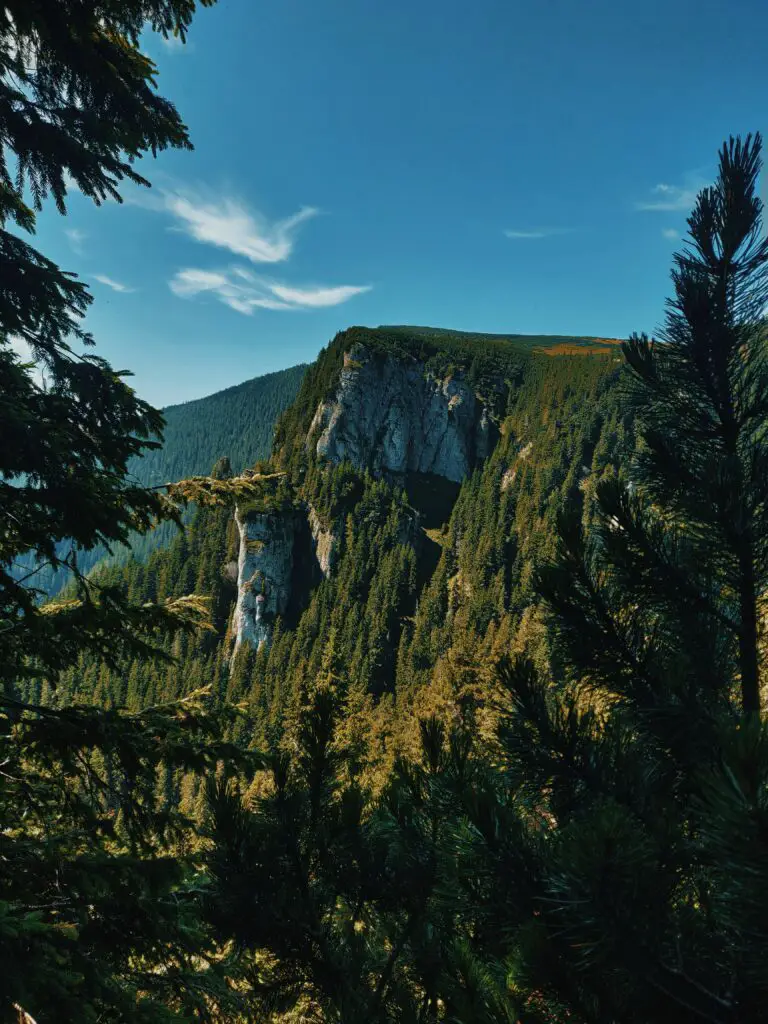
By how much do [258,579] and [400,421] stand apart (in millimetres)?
50710

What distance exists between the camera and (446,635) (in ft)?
224

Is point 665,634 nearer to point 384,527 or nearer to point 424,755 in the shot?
point 424,755

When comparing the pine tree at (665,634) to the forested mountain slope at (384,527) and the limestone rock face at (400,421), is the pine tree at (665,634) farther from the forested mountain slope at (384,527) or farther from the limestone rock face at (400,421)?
the limestone rock face at (400,421)

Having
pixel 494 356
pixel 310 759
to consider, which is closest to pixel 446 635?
pixel 310 759

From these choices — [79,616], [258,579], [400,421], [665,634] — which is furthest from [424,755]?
[400,421]

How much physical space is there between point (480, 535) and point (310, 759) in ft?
286

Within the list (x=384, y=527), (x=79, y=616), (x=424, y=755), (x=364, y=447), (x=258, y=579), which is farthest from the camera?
(x=364, y=447)

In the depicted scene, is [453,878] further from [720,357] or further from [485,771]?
[720,357]

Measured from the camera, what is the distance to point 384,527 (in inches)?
3652

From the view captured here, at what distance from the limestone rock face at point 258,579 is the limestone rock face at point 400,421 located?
2648 centimetres

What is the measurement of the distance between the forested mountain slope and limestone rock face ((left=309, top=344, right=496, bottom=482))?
0.36 m

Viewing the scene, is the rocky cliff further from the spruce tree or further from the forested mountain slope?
the spruce tree

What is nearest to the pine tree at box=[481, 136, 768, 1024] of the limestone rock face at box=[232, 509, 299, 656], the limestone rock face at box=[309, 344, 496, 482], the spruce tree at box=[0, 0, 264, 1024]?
the spruce tree at box=[0, 0, 264, 1024]

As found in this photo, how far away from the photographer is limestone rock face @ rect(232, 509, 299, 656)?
8494 cm
